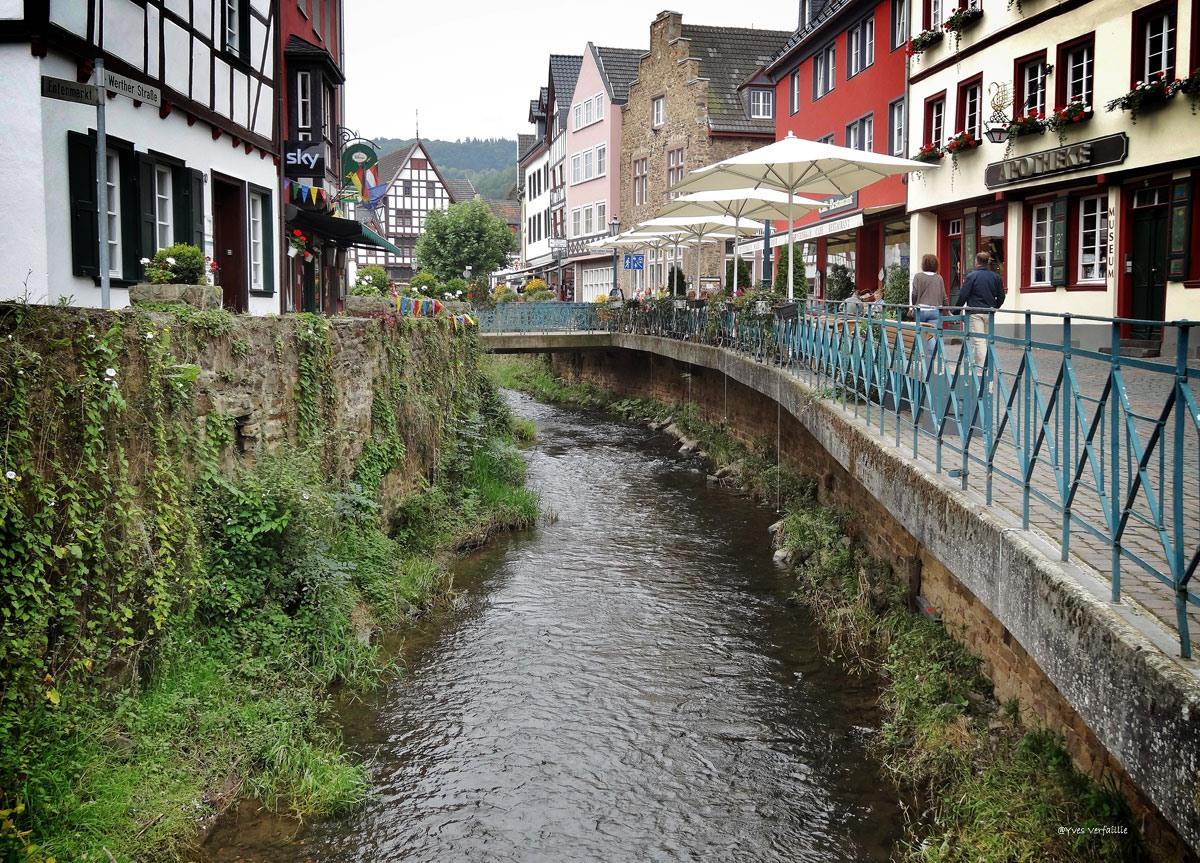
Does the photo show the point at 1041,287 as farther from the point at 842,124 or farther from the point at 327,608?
the point at 327,608

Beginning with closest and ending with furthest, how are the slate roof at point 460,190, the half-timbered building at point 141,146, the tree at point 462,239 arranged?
the half-timbered building at point 141,146 → the tree at point 462,239 → the slate roof at point 460,190

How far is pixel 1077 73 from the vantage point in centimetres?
1756

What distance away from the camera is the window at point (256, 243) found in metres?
18.3

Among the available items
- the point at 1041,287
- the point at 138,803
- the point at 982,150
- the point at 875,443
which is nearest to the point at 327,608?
the point at 138,803

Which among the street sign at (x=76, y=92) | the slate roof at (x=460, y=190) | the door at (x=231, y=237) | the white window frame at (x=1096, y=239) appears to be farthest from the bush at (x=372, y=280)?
the slate roof at (x=460, y=190)

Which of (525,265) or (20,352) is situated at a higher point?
(525,265)

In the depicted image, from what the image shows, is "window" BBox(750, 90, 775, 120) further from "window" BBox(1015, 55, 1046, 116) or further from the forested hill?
the forested hill

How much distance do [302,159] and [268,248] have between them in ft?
8.24

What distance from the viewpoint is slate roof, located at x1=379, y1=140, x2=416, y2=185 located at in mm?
76625

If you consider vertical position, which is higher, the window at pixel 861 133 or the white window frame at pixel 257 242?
the window at pixel 861 133

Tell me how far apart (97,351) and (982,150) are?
58.2 feet

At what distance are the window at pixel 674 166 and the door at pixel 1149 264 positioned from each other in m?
24.4

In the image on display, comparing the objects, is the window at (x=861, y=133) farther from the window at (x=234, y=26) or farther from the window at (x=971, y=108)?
the window at (x=234, y=26)

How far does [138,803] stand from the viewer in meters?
6.03
